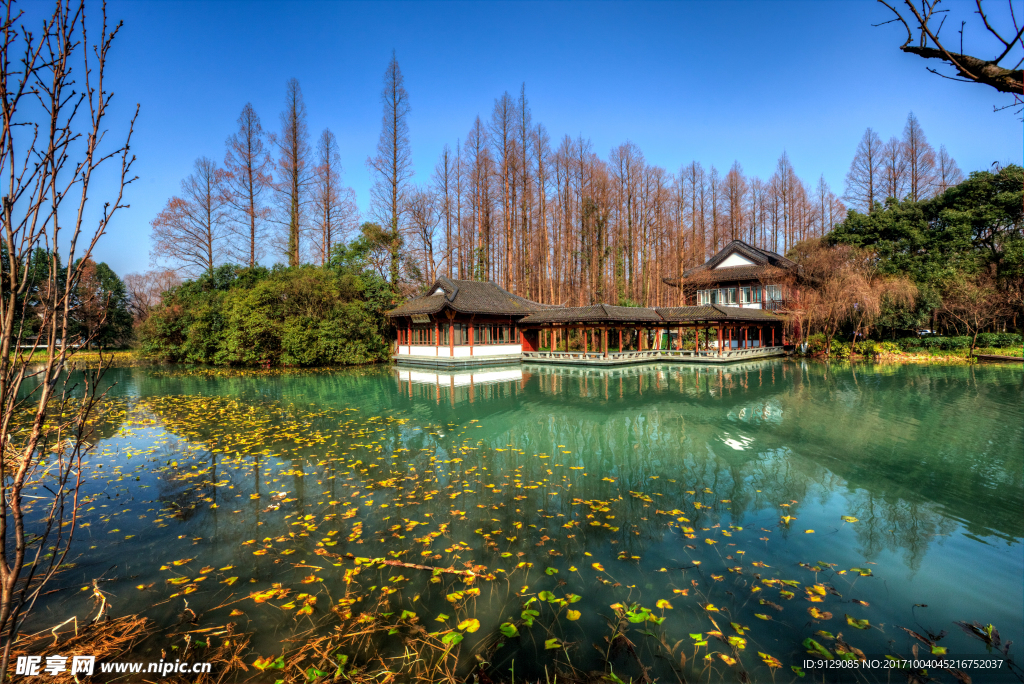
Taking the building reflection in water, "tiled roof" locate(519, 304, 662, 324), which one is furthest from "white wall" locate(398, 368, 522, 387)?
"tiled roof" locate(519, 304, 662, 324)

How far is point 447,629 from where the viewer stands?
2732 millimetres

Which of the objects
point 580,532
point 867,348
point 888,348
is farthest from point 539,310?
point 580,532

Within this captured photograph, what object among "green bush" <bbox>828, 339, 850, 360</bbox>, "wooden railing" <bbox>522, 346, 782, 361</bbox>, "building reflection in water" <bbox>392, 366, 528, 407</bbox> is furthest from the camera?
"green bush" <bbox>828, 339, 850, 360</bbox>

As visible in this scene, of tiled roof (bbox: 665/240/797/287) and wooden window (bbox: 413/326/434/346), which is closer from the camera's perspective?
wooden window (bbox: 413/326/434/346)

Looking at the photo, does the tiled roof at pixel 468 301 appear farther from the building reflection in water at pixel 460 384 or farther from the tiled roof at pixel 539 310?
the building reflection in water at pixel 460 384

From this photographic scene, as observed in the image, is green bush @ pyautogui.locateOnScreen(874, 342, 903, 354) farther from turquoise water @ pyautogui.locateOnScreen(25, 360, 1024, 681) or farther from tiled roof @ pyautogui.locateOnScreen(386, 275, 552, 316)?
tiled roof @ pyautogui.locateOnScreen(386, 275, 552, 316)

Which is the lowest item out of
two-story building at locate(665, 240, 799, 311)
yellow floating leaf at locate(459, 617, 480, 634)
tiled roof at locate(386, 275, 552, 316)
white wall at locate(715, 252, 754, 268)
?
yellow floating leaf at locate(459, 617, 480, 634)

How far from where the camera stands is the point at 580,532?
3.97 m

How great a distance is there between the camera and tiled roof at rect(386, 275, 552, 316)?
20.9 m

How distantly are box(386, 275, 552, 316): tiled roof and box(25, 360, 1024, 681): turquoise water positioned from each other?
1259 centimetres

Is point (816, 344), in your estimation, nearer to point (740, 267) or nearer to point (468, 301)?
point (740, 267)

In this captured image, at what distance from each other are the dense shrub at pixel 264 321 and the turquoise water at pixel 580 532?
493 inches

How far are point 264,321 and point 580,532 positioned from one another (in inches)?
791

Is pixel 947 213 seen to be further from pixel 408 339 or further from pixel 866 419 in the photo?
pixel 408 339
